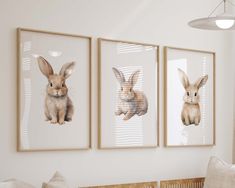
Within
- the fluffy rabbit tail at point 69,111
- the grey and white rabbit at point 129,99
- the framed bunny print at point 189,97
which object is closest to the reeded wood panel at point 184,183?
the framed bunny print at point 189,97

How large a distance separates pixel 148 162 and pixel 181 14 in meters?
1.22

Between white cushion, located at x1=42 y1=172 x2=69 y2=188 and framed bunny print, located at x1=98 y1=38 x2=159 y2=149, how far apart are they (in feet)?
1.66

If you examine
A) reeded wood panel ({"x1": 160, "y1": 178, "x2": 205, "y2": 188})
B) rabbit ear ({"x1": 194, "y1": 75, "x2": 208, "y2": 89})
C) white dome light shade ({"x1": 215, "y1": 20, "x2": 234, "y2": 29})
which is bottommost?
reeded wood panel ({"x1": 160, "y1": 178, "x2": 205, "y2": 188})

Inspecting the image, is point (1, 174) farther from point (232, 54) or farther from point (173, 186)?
point (232, 54)

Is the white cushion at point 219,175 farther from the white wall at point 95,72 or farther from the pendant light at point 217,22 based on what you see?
the pendant light at point 217,22

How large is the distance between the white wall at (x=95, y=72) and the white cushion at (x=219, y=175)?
215mm

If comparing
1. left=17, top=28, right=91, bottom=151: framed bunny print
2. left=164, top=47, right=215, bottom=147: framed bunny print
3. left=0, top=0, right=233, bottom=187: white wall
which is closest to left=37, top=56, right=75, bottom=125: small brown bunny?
left=17, top=28, right=91, bottom=151: framed bunny print

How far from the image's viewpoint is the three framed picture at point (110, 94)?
127 inches

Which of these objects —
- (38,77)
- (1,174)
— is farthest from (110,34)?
(1,174)

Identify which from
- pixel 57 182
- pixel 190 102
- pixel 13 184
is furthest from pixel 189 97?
pixel 13 184

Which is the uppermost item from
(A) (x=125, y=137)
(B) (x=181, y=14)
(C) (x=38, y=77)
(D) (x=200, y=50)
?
(B) (x=181, y=14)

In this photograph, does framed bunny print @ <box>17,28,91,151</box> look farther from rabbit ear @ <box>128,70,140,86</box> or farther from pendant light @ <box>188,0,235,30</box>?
pendant light @ <box>188,0,235,30</box>

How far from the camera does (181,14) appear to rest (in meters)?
4.02

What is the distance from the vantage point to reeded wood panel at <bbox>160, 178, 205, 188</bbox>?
150 inches
